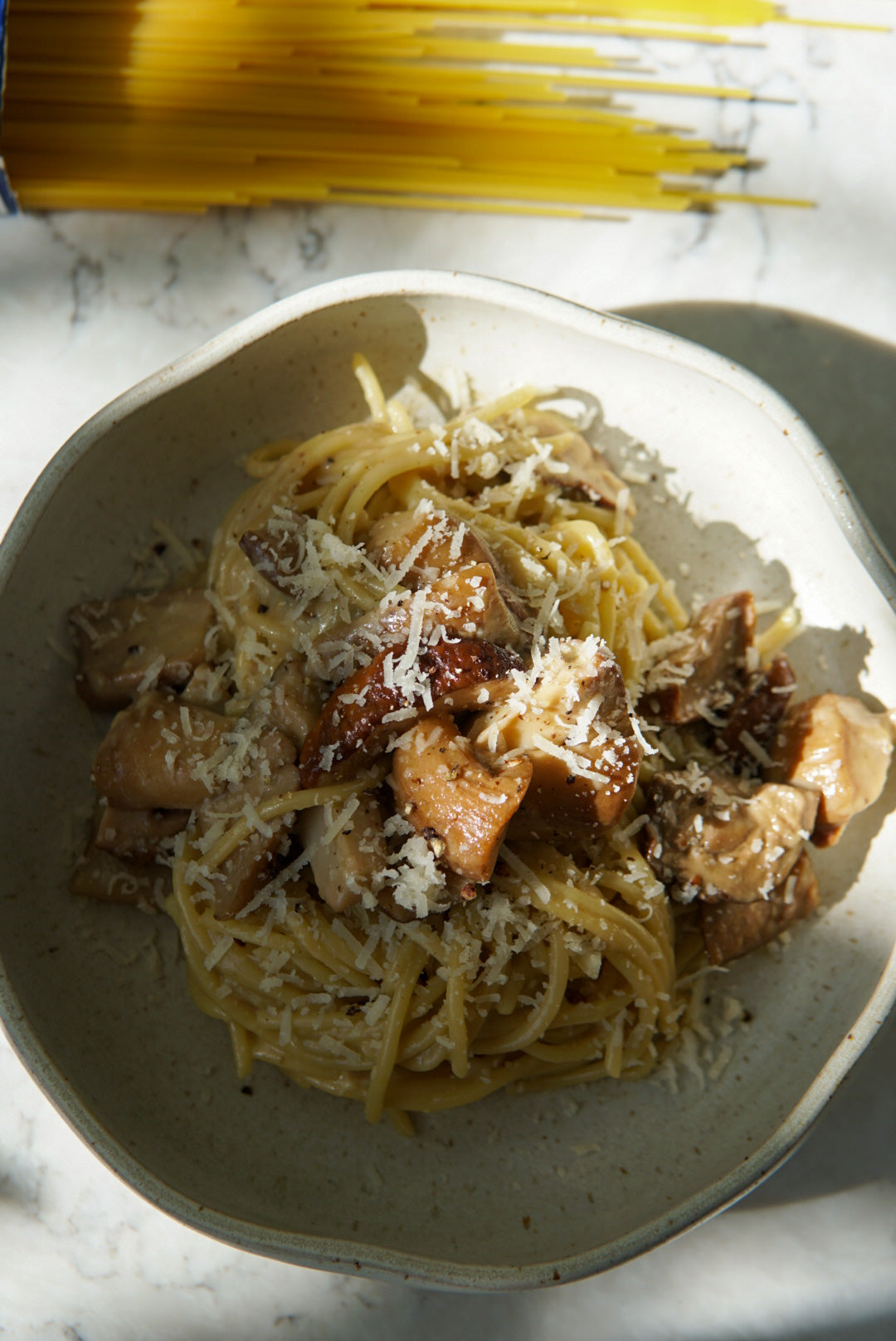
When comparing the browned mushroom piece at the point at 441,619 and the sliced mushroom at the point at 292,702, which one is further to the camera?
the sliced mushroom at the point at 292,702

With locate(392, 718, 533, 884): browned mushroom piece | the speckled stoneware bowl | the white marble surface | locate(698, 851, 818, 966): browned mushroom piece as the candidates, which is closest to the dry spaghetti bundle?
the white marble surface

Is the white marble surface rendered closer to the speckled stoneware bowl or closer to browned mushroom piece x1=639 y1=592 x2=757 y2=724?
the speckled stoneware bowl

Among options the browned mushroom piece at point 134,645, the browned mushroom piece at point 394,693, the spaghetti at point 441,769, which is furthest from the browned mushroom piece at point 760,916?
the browned mushroom piece at point 134,645

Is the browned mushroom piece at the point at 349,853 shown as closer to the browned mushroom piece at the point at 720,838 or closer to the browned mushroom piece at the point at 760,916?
the browned mushroom piece at the point at 720,838

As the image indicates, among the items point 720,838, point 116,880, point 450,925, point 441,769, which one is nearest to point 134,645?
point 116,880

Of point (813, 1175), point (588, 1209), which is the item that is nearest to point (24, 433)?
point (588, 1209)
